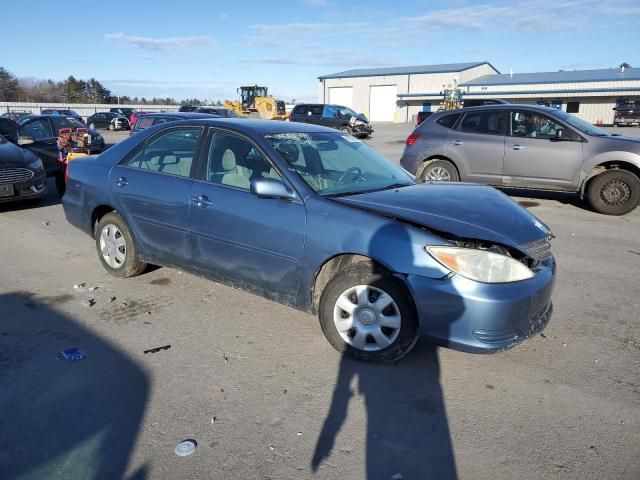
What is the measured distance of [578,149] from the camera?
8.51 metres

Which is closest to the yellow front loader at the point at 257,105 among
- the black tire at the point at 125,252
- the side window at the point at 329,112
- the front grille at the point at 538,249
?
the side window at the point at 329,112

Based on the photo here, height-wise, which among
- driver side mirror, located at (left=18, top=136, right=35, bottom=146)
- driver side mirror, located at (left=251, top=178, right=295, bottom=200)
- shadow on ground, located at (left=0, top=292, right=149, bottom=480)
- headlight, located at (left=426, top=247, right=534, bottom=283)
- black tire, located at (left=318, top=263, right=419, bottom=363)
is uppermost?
driver side mirror, located at (left=18, top=136, right=35, bottom=146)

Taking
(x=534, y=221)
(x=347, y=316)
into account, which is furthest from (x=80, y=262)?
(x=534, y=221)

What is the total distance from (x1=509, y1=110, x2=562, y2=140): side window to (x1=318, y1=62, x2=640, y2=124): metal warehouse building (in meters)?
46.3

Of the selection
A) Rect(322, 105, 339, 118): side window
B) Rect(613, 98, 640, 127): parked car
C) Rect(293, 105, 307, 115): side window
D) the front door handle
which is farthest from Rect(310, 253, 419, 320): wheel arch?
Rect(613, 98, 640, 127): parked car

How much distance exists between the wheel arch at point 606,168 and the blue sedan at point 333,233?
511cm

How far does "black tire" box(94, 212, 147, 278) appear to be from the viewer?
5062mm

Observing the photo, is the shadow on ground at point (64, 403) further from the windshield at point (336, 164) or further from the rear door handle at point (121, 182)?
the windshield at point (336, 164)

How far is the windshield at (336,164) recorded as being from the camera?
4.07 metres

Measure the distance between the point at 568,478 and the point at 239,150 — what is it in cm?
322

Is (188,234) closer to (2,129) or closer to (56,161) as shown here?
(56,161)

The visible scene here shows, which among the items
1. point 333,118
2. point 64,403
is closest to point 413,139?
point 64,403

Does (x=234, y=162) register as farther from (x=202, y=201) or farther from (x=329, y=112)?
(x=329, y=112)

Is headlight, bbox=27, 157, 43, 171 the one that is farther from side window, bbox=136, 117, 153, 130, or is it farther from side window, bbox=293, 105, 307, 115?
side window, bbox=293, 105, 307, 115
